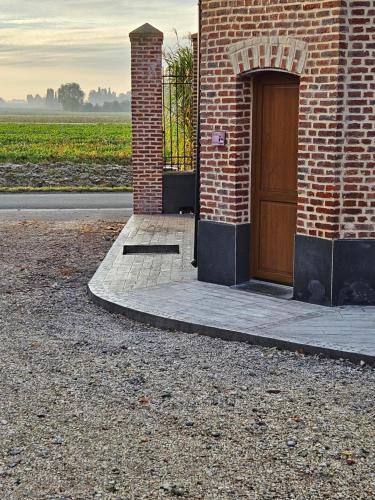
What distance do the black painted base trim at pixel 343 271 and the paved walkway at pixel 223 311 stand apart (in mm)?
167

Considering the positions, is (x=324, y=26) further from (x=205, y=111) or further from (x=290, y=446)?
(x=290, y=446)

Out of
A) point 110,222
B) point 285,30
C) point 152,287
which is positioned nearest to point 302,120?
point 285,30

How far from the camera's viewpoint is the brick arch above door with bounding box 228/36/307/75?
9211mm

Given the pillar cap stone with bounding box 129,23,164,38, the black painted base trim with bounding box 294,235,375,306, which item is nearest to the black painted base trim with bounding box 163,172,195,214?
the pillar cap stone with bounding box 129,23,164,38

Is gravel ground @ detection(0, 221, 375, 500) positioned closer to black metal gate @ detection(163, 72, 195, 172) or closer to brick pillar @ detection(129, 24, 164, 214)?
brick pillar @ detection(129, 24, 164, 214)

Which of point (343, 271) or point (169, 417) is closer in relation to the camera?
point (169, 417)

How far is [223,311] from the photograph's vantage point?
8.98 meters

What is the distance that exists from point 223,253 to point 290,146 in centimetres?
154

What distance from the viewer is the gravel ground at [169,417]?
16.4 feet

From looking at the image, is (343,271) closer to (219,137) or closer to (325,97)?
(325,97)

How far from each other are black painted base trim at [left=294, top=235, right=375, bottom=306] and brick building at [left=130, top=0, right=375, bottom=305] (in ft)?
0.04

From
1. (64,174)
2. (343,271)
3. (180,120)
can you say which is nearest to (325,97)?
(343,271)

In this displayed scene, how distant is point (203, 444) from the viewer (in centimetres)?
557

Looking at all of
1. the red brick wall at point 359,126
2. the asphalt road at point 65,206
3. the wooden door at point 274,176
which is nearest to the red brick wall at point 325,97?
the red brick wall at point 359,126
